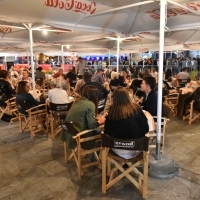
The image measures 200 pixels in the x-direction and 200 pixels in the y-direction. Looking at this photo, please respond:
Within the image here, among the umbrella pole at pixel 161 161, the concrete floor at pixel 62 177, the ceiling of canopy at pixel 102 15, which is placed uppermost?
the ceiling of canopy at pixel 102 15

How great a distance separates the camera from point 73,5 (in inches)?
125

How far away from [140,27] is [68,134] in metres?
2.51

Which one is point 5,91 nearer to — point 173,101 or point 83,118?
point 83,118

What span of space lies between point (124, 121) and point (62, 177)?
50.7 inches

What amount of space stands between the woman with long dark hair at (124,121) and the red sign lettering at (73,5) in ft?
5.05

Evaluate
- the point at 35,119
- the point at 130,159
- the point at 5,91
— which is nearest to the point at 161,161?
the point at 130,159

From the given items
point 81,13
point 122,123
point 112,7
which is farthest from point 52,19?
point 122,123

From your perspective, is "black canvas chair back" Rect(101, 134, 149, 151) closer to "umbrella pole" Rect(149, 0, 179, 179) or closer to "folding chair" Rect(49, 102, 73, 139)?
"umbrella pole" Rect(149, 0, 179, 179)

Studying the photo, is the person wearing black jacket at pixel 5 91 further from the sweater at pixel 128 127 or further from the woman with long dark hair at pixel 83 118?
the sweater at pixel 128 127

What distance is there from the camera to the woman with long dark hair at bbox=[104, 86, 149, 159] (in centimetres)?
247

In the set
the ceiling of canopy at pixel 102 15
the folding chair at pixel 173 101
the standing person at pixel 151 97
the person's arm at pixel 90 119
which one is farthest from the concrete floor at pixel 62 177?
the ceiling of canopy at pixel 102 15

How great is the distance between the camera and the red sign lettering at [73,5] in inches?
119

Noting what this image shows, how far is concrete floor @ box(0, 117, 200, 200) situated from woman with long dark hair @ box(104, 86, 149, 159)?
0.59m

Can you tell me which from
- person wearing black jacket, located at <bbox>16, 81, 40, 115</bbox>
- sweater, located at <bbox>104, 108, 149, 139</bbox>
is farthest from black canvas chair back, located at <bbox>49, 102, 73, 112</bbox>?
sweater, located at <bbox>104, 108, 149, 139</bbox>
